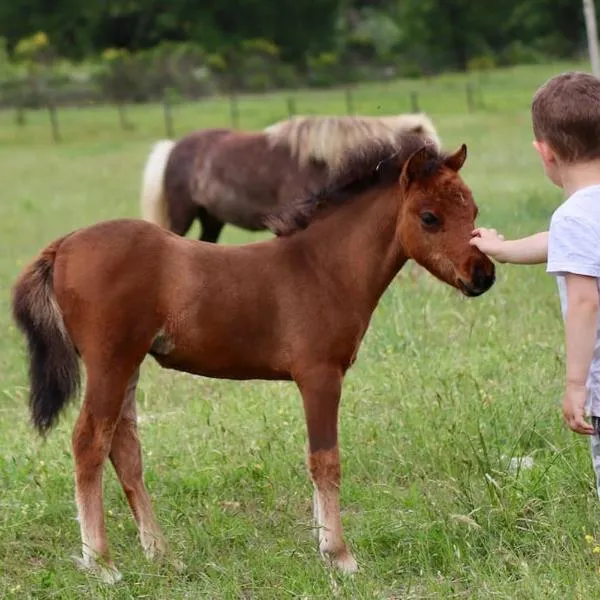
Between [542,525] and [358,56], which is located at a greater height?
[542,525]

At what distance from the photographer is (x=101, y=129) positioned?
34.4 metres

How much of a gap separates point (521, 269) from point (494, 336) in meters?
2.46

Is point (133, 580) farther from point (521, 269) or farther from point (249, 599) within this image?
point (521, 269)

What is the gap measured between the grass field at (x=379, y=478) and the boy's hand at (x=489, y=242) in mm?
964

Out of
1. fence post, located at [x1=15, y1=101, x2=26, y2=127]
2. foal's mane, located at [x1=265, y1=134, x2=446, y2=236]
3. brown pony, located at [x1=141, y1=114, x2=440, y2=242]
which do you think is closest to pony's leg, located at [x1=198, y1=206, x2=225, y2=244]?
brown pony, located at [x1=141, y1=114, x2=440, y2=242]

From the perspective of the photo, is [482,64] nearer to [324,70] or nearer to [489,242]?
[324,70]

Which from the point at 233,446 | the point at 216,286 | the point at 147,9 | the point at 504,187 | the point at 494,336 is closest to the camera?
the point at 216,286

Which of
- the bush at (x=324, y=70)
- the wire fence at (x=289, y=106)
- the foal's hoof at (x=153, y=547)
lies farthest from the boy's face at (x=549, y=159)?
the bush at (x=324, y=70)

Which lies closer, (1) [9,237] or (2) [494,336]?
(2) [494,336]

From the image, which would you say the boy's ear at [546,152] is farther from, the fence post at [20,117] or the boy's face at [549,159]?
the fence post at [20,117]

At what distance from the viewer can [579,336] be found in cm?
336

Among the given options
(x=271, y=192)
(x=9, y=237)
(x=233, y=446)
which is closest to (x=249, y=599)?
(x=233, y=446)

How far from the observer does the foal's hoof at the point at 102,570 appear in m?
4.00

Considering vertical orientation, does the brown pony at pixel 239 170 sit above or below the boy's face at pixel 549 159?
below
